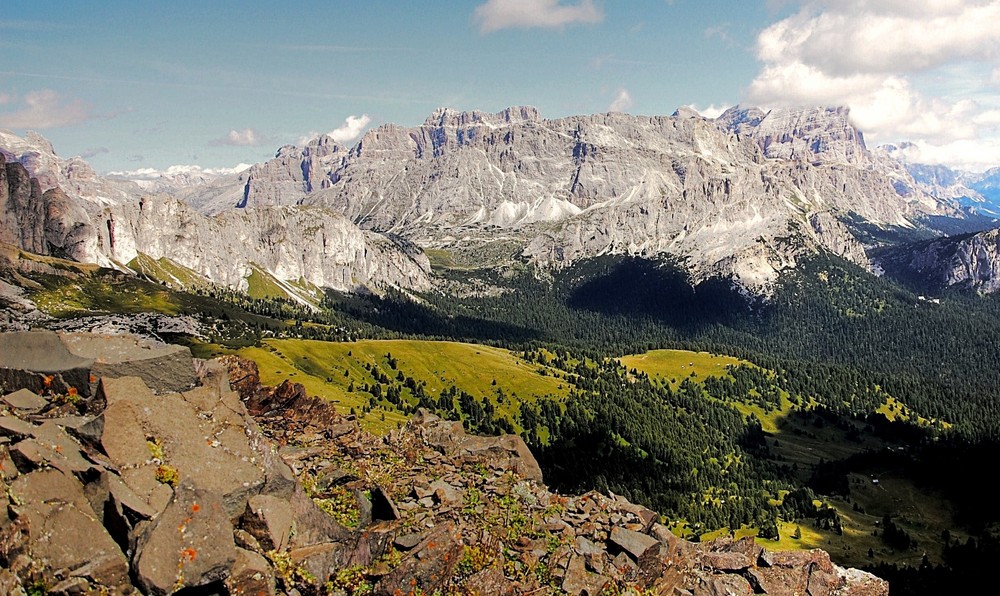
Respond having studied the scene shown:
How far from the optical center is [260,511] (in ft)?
80.1

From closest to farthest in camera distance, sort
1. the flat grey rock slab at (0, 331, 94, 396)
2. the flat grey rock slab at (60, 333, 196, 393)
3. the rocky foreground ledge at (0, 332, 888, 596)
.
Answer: the rocky foreground ledge at (0, 332, 888, 596)
the flat grey rock slab at (0, 331, 94, 396)
the flat grey rock slab at (60, 333, 196, 393)

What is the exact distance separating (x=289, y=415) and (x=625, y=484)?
5565 inches

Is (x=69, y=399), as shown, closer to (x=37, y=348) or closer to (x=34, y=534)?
(x=37, y=348)

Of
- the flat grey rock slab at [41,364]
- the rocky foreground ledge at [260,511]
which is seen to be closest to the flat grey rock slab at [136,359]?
the rocky foreground ledge at [260,511]

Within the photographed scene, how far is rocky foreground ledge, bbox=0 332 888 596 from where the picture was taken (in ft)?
64.3

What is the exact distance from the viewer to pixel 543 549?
3238 centimetres

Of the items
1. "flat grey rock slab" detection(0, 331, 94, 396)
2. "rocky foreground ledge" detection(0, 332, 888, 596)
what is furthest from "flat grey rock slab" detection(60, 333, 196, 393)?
"flat grey rock slab" detection(0, 331, 94, 396)

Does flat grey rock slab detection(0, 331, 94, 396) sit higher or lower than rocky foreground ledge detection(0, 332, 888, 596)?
higher

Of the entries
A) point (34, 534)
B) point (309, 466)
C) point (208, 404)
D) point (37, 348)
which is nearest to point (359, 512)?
point (309, 466)

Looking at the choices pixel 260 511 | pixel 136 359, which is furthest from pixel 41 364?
pixel 260 511

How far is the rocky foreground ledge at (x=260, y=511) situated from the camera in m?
19.6

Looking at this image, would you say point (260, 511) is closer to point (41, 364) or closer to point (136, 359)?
point (136, 359)

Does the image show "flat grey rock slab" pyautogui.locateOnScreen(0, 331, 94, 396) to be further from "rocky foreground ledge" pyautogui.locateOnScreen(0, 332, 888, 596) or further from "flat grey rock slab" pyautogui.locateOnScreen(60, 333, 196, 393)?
"flat grey rock slab" pyautogui.locateOnScreen(60, 333, 196, 393)

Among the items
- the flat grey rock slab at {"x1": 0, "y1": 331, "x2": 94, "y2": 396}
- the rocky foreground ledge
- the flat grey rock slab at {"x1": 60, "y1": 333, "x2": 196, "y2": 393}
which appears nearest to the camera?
the rocky foreground ledge
